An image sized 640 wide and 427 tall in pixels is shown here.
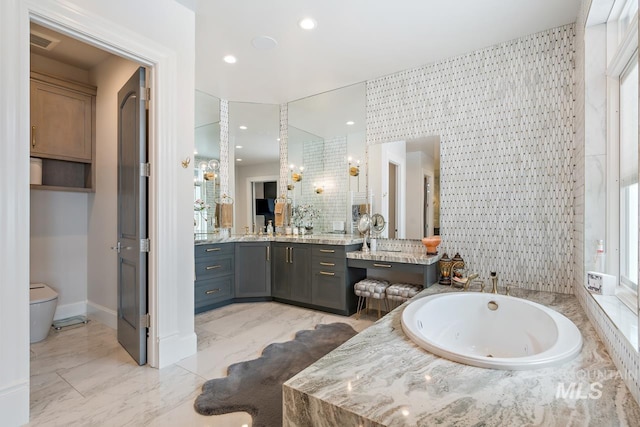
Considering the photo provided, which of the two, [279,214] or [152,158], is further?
[279,214]

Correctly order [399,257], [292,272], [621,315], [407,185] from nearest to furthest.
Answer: [621,315], [399,257], [407,185], [292,272]

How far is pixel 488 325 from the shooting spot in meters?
2.40

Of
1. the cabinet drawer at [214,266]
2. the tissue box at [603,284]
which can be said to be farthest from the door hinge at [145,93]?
the tissue box at [603,284]

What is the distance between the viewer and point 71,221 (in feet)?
11.8

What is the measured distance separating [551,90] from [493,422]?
2.86 meters

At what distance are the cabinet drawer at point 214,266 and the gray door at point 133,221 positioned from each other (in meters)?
0.99

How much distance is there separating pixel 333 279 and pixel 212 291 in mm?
1445

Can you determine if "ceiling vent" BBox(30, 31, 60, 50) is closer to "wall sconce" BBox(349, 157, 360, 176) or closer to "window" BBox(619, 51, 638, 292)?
"wall sconce" BBox(349, 157, 360, 176)

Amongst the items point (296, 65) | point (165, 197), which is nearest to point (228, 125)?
point (296, 65)

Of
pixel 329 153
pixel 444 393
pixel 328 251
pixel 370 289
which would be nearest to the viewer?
pixel 444 393

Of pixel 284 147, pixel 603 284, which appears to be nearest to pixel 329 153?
pixel 284 147

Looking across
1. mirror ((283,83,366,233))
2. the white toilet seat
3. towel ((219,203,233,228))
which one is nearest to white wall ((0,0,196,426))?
the white toilet seat

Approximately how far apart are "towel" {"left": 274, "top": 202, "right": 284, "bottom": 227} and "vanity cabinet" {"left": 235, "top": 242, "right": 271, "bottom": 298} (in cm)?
56

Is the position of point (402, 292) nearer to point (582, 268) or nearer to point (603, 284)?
point (582, 268)
